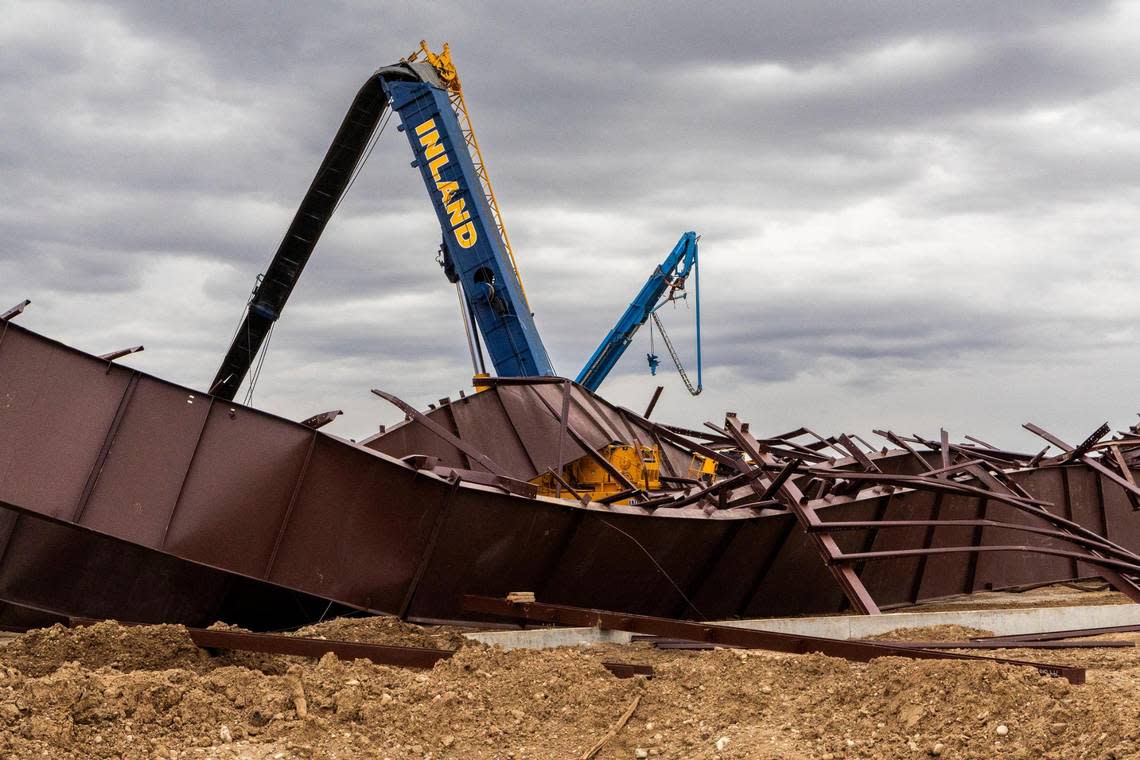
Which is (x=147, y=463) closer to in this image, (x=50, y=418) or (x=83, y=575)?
(x=50, y=418)

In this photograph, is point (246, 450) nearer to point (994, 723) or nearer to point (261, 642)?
point (261, 642)

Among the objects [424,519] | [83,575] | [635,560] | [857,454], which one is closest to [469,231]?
[857,454]

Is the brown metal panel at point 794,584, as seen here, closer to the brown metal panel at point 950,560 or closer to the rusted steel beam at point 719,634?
the brown metal panel at point 950,560

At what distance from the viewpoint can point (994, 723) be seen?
561cm

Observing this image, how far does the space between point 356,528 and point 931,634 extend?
4.86 metres

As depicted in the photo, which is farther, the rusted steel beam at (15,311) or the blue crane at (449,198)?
the blue crane at (449,198)

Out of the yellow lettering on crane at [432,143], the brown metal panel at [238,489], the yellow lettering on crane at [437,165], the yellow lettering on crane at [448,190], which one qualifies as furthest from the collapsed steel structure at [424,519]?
the yellow lettering on crane at [432,143]

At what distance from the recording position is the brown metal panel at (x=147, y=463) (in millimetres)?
8531

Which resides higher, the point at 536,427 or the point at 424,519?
the point at 536,427

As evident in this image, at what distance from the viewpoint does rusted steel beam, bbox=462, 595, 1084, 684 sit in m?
7.08

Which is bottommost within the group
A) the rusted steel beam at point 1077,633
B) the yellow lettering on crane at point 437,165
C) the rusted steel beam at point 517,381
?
the rusted steel beam at point 1077,633

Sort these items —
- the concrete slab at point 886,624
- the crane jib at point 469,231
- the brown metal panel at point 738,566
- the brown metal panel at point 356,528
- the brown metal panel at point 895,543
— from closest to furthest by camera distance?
1. the brown metal panel at point 356,528
2. the concrete slab at point 886,624
3. the brown metal panel at point 738,566
4. the brown metal panel at point 895,543
5. the crane jib at point 469,231

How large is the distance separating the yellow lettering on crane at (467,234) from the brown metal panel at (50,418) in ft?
42.3

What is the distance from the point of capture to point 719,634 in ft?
27.3
